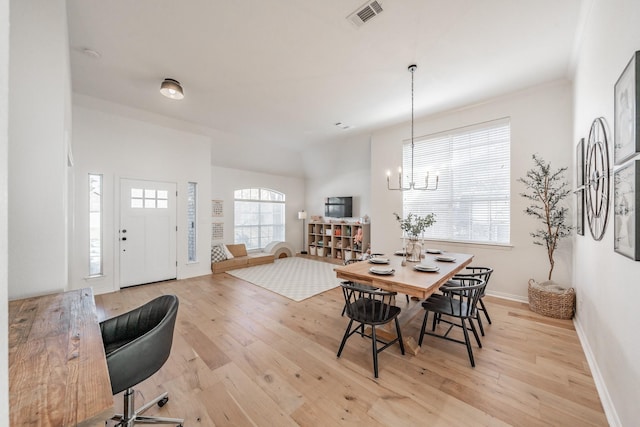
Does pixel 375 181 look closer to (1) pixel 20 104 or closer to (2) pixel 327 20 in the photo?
(2) pixel 327 20

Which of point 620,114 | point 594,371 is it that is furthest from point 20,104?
point 594,371

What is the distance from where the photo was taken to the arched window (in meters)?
6.84

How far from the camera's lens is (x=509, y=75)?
3.19 meters

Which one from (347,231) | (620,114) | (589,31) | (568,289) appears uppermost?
(589,31)

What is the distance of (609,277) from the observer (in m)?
1.75

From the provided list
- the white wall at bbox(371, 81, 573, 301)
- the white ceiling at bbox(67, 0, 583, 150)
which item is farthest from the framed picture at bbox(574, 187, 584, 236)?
the white ceiling at bbox(67, 0, 583, 150)

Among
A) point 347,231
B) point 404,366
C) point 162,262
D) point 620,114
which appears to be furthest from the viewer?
point 347,231

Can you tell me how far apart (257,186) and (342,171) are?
2451 millimetres

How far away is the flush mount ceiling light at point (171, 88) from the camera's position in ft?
10.5

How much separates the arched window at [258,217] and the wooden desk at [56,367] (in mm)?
5215

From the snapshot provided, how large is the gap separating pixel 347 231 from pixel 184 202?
13.2 ft

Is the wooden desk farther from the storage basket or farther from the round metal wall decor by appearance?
the storage basket

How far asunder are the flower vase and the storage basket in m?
1.68
